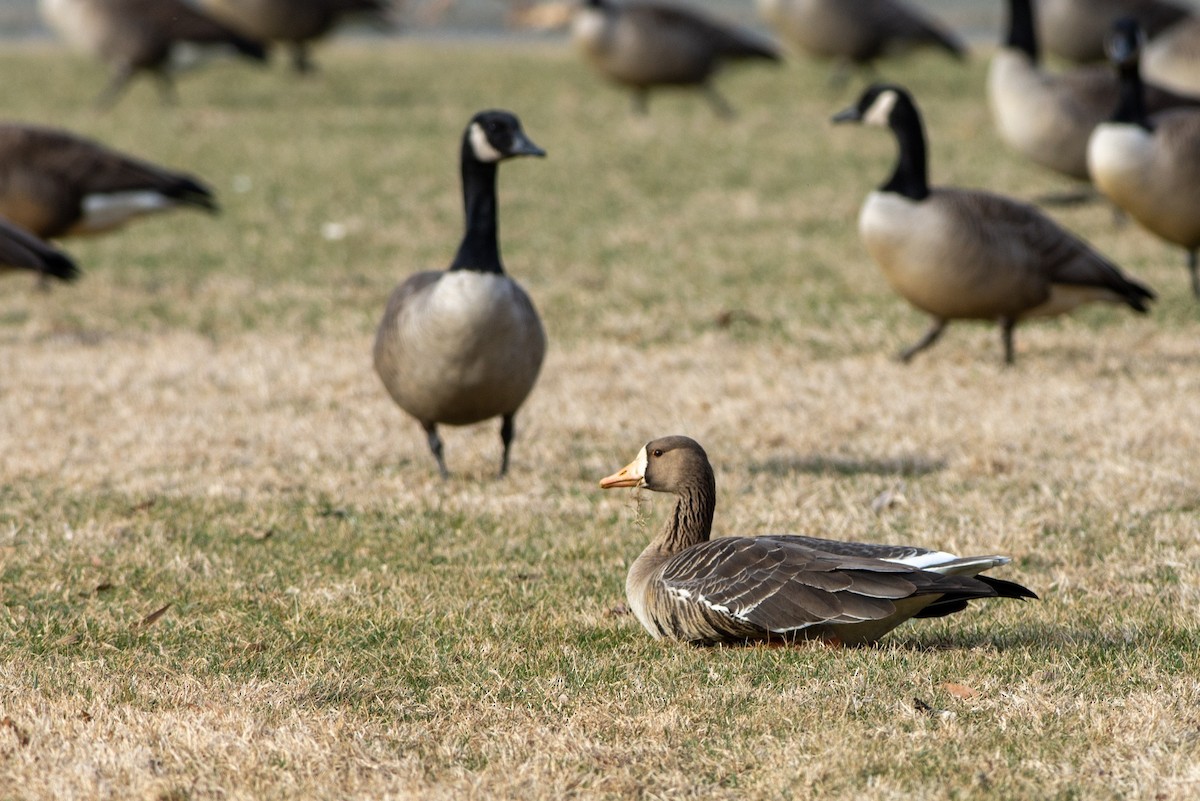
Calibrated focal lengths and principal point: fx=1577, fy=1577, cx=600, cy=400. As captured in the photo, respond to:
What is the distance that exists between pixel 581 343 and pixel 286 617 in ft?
15.4

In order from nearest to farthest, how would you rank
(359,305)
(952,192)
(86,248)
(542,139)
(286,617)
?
(286,617) → (952,192) → (359,305) → (86,248) → (542,139)

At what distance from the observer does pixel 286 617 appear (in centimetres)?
532

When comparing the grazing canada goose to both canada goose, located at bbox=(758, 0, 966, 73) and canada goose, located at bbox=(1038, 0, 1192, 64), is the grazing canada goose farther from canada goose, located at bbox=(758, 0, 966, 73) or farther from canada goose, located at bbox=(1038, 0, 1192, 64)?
canada goose, located at bbox=(758, 0, 966, 73)

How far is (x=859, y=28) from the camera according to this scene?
63.1 ft

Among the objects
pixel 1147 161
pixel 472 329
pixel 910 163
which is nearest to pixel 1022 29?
pixel 1147 161

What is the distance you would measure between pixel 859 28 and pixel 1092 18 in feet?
9.06

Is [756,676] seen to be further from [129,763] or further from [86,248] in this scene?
[86,248]

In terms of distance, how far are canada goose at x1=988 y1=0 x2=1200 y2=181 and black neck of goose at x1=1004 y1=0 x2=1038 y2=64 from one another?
12 millimetres

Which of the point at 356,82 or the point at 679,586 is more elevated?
the point at 679,586

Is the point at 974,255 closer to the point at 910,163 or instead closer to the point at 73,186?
the point at 910,163

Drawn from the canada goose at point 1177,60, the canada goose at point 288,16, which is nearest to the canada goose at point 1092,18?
the canada goose at point 1177,60

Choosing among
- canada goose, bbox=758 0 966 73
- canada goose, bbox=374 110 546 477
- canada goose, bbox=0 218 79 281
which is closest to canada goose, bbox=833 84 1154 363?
canada goose, bbox=374 110 546 477

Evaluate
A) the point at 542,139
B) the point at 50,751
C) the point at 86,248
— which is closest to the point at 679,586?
the point at 50,751

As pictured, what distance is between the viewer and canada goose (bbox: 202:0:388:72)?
68.3 ft
